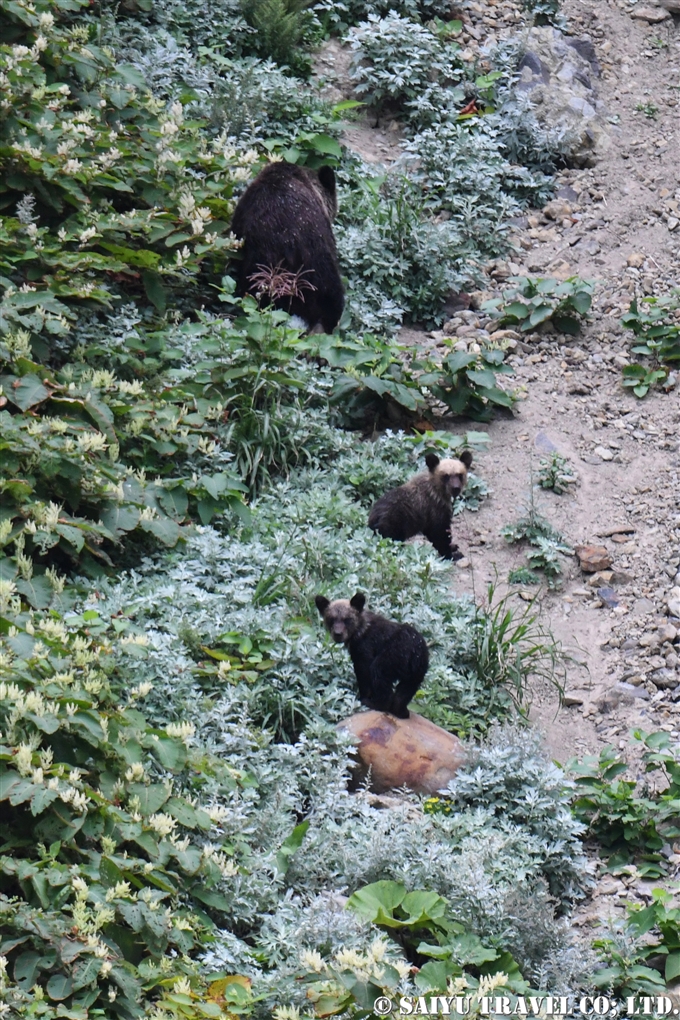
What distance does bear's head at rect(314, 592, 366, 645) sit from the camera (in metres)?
7.38

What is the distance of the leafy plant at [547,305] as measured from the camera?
11.1m

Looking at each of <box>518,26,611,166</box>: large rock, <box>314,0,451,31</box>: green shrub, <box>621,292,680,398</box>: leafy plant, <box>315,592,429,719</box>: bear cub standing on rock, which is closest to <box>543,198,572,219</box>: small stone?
<box>518,26,611,166</box>: large rock

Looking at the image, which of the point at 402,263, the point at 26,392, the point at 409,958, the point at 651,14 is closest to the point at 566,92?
the point at 651,14

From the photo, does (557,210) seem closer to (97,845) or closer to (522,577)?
(522,577)

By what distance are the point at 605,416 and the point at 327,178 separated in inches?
123

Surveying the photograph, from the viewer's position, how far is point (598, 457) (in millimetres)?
10156

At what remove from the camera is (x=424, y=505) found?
9.01 metres

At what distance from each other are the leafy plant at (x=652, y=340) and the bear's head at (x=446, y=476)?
2.32 metres

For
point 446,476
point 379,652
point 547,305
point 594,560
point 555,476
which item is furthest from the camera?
point 547,305

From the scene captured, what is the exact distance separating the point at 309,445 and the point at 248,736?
319 cm

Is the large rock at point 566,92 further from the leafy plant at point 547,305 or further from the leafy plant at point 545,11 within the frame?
the leafy plant at point 547,305

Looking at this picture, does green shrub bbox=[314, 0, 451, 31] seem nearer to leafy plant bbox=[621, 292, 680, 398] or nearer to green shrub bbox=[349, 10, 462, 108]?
green shrub bbox=[349, 10, 462, 108]

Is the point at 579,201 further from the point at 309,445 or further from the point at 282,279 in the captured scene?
the point at 309,445

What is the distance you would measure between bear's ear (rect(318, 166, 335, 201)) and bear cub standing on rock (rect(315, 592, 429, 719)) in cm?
500
